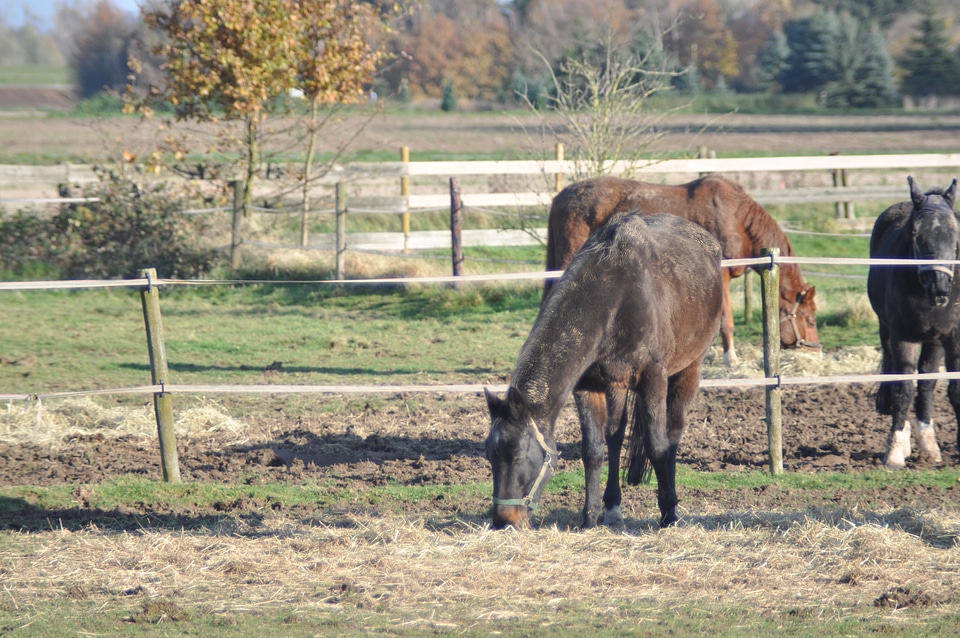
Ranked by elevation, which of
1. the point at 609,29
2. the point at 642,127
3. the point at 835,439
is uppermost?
the point at 609,29

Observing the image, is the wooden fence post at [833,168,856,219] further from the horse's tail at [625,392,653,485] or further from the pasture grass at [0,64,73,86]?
the pasture grass at [0,64,73,86]

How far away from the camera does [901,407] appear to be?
6133 millimetres

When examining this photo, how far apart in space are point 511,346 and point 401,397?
210 centimetres

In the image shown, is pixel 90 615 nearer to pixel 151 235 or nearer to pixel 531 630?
pixel 531 630

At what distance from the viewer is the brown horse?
28.7 feet

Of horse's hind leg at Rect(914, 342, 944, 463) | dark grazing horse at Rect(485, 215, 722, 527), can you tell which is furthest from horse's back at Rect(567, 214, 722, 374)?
horse's hind leg at Rect(914, 342, 944, 463)

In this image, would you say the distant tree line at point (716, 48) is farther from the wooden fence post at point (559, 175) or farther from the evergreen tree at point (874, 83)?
the wooden fence post at point (559, 175)

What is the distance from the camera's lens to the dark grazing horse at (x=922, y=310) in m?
5.83

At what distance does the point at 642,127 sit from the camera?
1202cm

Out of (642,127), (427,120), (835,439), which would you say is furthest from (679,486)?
(427,120)

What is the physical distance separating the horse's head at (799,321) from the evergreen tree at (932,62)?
43.0 meters

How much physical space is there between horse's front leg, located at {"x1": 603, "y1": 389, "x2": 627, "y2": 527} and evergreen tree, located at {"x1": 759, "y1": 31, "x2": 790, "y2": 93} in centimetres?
4988

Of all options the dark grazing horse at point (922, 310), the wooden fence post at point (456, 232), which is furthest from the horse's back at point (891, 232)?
the wooden fence post at point (456, 232)

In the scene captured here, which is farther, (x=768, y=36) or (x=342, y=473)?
(x=768, y=36)
